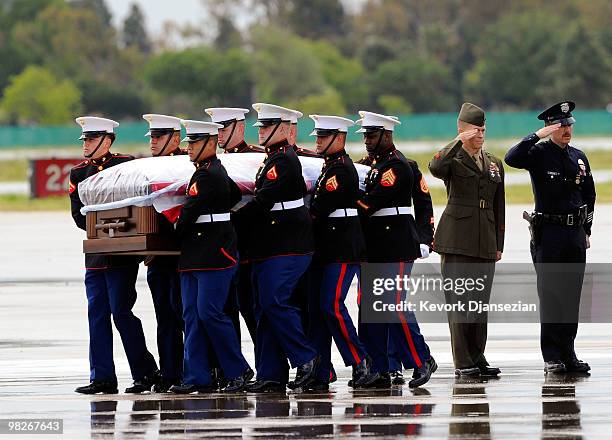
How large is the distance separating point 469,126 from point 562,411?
2517 millimetres

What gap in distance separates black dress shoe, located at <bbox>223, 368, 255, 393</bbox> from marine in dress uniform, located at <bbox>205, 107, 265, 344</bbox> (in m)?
0.44

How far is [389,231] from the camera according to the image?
34.6ft

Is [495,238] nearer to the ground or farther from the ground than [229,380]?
farther from the ground

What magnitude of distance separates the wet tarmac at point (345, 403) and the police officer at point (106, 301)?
0.93ft

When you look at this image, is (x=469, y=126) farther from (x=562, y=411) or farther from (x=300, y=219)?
(x=562, y=411)

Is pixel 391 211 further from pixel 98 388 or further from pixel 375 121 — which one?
pixel 98 388

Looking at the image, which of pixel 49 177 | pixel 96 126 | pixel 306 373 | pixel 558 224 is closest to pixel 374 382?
pixel 306 373

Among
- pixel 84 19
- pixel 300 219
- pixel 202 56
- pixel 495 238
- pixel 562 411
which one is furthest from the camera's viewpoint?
pixel 84 19

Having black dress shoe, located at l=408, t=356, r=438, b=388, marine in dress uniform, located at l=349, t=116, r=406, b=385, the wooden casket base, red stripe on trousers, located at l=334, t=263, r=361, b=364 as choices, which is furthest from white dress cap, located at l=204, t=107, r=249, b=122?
black dress shoe, located at l=408, t=356, r=438, b=388

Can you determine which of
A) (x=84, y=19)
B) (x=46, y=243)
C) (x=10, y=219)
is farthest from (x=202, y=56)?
(x=46, y=243)

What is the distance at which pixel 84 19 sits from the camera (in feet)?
439

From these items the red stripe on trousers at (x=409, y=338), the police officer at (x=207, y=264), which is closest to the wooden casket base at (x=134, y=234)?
the police officer at (x=207, y=264)

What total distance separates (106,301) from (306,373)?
153 centimetres

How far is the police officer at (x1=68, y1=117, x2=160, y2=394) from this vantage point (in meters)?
10.7
